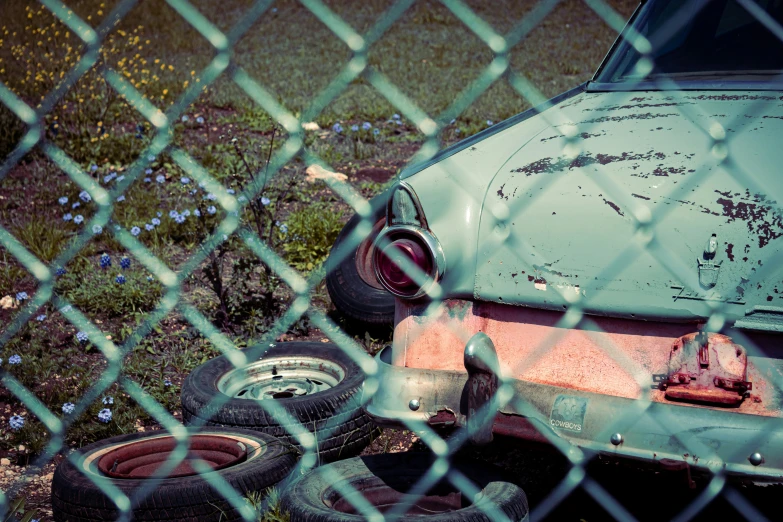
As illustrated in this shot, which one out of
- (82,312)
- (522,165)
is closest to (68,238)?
(82,312)

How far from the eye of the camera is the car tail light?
2.24 meters

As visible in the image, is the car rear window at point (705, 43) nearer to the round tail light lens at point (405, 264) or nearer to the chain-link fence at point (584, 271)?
the chain-link fence at point (584, 271)

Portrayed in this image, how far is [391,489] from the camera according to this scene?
7.89ft

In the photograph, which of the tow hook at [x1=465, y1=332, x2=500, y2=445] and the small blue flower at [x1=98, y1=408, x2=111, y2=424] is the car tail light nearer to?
the tow hook at [x1=465, y1=332, x2=500, y2=445]

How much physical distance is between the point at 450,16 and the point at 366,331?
9663 mm

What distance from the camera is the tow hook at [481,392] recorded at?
209 cm

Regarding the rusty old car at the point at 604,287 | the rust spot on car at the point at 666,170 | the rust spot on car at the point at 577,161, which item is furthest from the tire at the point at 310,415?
the rust spot on car at the point at 666,170

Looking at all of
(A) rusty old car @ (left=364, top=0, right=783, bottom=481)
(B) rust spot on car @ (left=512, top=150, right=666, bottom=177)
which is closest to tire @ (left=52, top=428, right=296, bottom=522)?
(A) rusty old car @ (left=364, top=0, right=783, bottom=481)

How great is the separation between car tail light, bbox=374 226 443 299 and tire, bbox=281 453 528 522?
529 millimetres

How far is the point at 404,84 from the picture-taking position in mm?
8336

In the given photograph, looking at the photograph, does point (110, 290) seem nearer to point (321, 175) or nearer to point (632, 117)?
point (321, 175)

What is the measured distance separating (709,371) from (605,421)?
267 millimetres

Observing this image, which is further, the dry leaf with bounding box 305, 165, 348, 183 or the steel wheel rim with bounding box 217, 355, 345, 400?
the dry leaf with bounding box 305, 165, 348, 183

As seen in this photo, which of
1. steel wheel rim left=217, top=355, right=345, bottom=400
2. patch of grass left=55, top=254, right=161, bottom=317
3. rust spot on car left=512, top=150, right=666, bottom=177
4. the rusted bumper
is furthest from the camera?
patch of grass left=55, top=254, right=161, bottom=317
